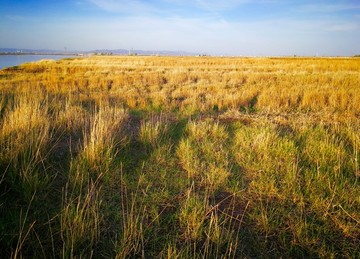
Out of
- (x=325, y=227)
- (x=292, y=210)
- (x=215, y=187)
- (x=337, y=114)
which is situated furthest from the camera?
(x=337, y=114)

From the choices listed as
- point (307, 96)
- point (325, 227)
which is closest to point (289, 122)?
point (307, 96)

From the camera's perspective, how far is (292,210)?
2.71m

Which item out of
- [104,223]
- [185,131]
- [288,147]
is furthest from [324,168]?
[104,223]

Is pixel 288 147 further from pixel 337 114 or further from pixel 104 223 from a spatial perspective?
pixel 337 114

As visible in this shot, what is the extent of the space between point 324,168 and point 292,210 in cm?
128

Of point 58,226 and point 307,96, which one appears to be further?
point 307,96

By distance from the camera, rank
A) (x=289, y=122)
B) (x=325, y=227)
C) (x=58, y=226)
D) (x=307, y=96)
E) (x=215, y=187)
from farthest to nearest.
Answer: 1. (x=307, y=96)
2. (x=289, y=122)
3. (x=215, y=187)
4. (x=325, y=227)
5. (x=58, y=226)

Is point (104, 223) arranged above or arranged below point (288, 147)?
below

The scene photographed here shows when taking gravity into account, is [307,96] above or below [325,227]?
above

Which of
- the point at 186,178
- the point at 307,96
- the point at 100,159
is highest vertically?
Answer: the point at 307,96

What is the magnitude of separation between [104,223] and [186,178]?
1.45 m

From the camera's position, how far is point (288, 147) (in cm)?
421

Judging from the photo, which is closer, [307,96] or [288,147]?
[288,147]

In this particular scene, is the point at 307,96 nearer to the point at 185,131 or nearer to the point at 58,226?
the point at 185,131
